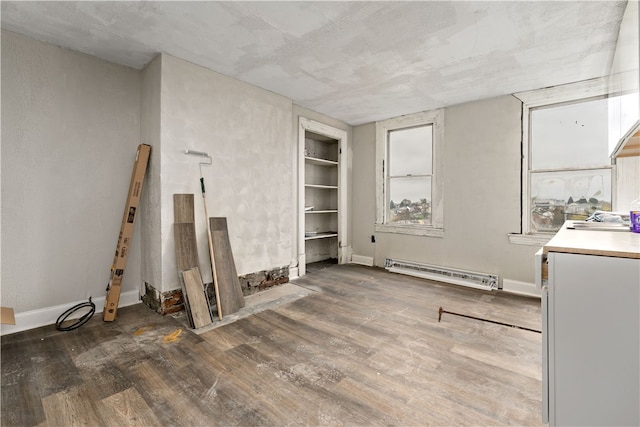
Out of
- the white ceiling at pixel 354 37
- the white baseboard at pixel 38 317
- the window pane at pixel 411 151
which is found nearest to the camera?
the white ceiling at pixel 354 37

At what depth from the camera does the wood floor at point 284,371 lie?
1.48m

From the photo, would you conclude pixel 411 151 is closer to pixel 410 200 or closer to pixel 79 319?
pixel 410 200

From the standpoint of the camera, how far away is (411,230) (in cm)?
450

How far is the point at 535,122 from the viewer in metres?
3.50

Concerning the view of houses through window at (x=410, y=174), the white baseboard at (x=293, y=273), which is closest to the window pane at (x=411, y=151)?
the view of houses through window at (x=410, y=174)

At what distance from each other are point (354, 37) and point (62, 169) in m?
2.89

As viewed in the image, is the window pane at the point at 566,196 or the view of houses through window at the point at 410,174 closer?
the window pane at the point at 566,196

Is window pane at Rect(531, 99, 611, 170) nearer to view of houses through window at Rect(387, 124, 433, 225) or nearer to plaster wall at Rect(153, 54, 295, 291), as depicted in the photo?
view of houses through window at Rect(387, 124, 433, 225)

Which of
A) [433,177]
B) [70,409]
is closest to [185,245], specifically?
[70,409]

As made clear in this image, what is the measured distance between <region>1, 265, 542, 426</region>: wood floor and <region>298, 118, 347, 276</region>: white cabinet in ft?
7.53

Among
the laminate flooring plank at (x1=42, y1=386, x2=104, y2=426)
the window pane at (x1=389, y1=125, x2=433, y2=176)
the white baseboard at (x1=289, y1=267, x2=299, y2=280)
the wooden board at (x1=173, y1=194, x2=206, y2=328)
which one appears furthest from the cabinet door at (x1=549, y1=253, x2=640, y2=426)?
the window pane at (x1=389, y1=125, x2=433, y2=176)

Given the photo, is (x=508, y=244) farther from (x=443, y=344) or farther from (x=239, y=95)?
(x=239, y=95)

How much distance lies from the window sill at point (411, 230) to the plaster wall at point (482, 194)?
0.08 meters

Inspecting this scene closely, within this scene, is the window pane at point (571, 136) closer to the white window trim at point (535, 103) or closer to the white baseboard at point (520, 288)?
the white window trim at point (535, 103)
